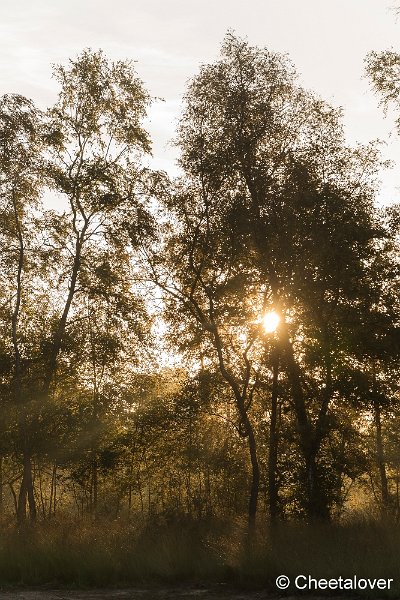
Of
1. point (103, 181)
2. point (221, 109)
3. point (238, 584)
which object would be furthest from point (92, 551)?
point (221, 109)

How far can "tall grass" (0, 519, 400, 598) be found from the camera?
50.2ft

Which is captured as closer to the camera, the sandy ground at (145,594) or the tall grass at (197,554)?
the sandy ground at (145,594)

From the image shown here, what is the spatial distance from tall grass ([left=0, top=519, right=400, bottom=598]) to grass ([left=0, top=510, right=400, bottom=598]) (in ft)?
0.07

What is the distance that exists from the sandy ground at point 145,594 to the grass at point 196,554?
1.47 ft

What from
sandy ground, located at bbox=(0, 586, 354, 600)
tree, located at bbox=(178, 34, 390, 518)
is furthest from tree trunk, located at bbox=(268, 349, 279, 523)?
sandy ground, located at bbox=(0, 586, 354, 600)

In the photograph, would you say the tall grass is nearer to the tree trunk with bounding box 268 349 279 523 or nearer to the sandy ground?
the sandy ground

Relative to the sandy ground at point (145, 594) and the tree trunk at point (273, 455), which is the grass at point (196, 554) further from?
the tree trunk at point (273, 455)

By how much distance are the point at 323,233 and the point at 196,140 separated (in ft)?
19.7

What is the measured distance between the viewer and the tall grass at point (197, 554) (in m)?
15.3

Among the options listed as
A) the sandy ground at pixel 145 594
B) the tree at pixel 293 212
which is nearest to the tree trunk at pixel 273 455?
the tree at pixel 293 212

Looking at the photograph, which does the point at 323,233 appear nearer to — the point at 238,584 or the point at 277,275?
the point at 277,275

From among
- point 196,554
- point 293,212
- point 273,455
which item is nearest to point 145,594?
point 196,554

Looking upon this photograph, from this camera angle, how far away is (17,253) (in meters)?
26.2

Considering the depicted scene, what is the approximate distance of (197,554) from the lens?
1764 cm
